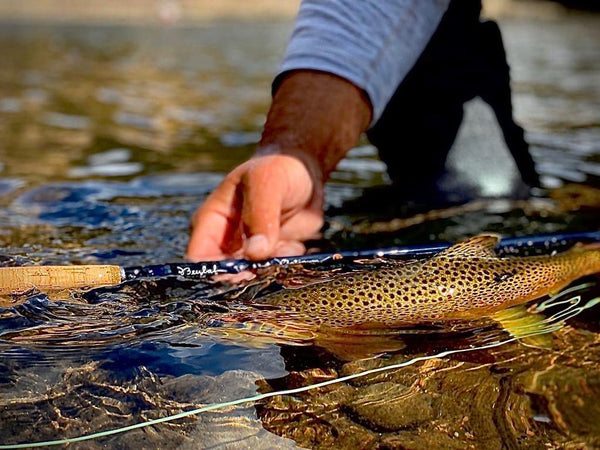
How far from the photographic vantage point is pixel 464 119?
3.75 m

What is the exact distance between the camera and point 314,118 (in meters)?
2.60

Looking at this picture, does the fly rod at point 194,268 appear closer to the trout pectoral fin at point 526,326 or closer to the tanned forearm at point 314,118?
the trout pectoral fin at point 526,326

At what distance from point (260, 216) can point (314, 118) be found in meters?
0.54

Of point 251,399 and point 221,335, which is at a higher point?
point 221,335

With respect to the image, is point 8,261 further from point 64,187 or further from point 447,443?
point 447,443

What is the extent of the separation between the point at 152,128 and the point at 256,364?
4.94 meters

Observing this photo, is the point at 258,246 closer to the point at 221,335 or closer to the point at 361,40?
the point at 221,335

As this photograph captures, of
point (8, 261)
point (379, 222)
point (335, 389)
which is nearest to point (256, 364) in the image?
point (335, 389)

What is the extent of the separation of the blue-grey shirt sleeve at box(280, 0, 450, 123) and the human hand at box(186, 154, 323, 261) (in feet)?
1.38

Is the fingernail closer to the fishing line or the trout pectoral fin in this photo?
the fishing line

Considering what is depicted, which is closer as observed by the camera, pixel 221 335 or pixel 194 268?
pixel 221 335

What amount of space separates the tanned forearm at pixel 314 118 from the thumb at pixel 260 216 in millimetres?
248

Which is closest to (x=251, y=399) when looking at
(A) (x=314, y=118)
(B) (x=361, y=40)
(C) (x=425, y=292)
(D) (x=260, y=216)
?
(C) (x=425, y=292)

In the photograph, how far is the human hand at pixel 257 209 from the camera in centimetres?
226
